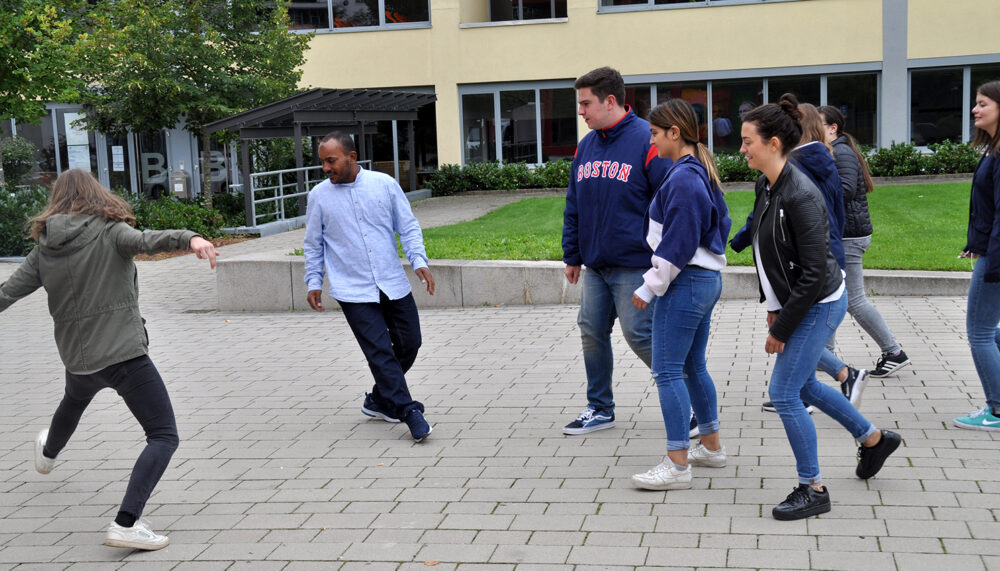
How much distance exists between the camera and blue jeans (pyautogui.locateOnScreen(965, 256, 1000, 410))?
5402 mm

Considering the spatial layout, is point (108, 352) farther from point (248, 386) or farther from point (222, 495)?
point (248, 386)

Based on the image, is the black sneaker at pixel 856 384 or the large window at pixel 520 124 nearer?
the black sneaker at pixel 856 384

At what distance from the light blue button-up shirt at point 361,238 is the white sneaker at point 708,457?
6.17ft

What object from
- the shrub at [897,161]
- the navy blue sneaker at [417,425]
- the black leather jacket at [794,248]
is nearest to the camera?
the black leather jacket at [794,248]

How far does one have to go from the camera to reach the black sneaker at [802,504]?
168 inches

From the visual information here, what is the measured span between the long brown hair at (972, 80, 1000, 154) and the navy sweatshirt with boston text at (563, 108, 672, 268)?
5.38 feet

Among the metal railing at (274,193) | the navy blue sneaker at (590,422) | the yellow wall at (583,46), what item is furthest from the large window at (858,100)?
the navy blue sneaker at (590,422)

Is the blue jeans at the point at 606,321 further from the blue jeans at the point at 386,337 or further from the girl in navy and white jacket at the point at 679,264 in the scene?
the blue jeans at the point at 386,337

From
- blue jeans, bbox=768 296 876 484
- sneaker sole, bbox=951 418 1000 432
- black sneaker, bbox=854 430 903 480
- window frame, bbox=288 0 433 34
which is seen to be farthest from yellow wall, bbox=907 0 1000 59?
blue jeans, bbox=768 296 876 484

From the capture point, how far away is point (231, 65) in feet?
67.2

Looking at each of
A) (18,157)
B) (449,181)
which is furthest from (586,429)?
(18,157)

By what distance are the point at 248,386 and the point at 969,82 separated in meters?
20.8

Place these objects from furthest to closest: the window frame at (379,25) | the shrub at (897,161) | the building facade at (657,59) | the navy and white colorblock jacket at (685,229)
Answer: the window frame at (379,25) → the building facade at (657,59) → the shrub at (897,161) → the navy and white colorblock jacket at (685,229)

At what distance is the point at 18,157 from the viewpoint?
26922 mm
